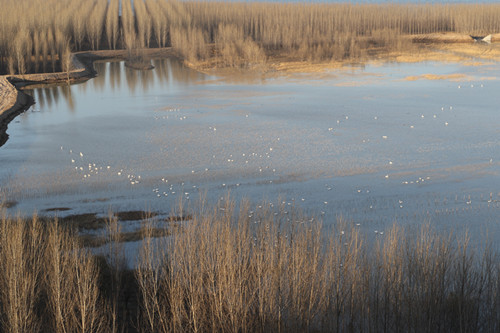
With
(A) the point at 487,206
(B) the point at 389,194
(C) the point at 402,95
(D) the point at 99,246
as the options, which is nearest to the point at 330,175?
(B) the point at 389,194

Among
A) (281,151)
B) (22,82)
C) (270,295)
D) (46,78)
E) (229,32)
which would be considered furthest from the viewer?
(229,32)

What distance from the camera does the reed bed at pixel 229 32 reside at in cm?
3744

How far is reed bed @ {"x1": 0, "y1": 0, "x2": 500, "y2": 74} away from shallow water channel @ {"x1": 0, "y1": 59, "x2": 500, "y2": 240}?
10819mm

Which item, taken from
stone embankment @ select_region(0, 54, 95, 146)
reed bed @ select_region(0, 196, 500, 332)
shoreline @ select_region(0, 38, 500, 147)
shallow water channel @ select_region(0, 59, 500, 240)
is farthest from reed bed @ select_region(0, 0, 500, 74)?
reed bed @ select_region(0, 196, 500, 332)

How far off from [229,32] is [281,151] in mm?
30674

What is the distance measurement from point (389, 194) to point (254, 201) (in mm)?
2689

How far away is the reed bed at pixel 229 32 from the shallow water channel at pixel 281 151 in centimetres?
1082

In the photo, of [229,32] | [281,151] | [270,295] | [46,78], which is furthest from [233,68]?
[270,295]

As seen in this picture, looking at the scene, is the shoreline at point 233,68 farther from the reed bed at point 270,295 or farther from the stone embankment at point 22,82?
the reed bed at point 270,295

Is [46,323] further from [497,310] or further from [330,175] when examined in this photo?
[330,175]

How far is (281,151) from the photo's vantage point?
15.8 metres

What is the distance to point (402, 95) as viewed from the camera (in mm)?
24000

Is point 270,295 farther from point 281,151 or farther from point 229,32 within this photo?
point 229,32

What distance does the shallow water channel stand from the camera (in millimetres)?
12062
